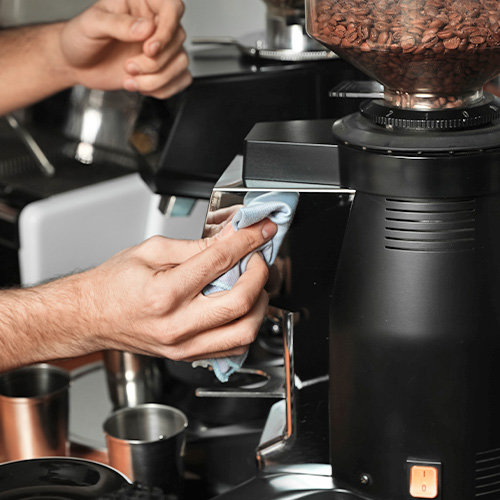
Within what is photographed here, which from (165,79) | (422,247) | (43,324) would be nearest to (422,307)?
(422,247)

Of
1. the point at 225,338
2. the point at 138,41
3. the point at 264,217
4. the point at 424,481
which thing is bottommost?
the point at 424,481

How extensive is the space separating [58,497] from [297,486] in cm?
21

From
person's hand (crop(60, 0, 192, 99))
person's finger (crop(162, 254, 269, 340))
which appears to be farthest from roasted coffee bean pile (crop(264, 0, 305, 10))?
person's finger (crop(162, 254, 269, 340))

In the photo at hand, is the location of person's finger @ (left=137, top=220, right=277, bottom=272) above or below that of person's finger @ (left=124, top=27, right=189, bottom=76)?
below

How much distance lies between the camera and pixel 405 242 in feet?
2.26

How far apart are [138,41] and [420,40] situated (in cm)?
59

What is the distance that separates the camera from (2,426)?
98 cm

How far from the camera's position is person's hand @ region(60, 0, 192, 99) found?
1108 mm

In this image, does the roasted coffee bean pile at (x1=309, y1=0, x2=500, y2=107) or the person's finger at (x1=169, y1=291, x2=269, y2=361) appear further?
the person's finger at (x1=169, y1=291, x2=269, y2=361)

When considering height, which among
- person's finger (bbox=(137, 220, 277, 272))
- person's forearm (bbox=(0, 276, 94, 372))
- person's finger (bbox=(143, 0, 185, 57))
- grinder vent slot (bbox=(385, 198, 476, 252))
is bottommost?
person's forearm (bbox=(0, 276, 94, 372))

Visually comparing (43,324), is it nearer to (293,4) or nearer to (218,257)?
(218,257)

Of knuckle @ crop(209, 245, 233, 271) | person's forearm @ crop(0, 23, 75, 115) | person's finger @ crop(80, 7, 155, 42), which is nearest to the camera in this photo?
knuckle @ crop(209, 245, 233, 271)

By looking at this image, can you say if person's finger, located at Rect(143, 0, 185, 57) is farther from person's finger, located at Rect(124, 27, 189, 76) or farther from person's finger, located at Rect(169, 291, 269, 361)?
person's finger, located at Rect(169, 291, 269, 361)

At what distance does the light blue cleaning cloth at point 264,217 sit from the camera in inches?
29.2
